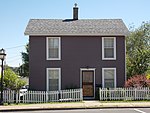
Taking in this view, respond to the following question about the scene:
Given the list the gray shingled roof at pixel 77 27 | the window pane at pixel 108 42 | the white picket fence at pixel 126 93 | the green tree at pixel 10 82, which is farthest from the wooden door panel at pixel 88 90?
the green tree at pixel 10 82

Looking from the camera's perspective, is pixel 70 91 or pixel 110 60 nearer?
pixel 70 91

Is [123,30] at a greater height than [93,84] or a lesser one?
greater

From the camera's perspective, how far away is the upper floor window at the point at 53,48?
82.8 ft

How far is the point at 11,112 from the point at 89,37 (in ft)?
33.7

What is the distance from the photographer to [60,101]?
22.9 m

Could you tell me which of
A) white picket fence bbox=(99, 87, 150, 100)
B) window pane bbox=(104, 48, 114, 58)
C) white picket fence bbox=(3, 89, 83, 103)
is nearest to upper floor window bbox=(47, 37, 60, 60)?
white picket fence bbox=(3, 89, 83, 103)

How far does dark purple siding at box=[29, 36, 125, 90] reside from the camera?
25109 mm

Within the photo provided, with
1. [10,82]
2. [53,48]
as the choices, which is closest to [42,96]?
[53,48]

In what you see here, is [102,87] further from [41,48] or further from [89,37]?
[41,48]

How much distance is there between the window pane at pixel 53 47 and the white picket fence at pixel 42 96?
358cm

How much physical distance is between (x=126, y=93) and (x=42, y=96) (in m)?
6.26

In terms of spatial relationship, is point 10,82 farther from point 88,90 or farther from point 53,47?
point 88,90

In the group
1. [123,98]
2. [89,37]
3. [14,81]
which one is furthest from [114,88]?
[14,81]

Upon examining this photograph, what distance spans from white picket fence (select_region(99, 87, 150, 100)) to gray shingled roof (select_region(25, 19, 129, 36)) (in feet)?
15.9
